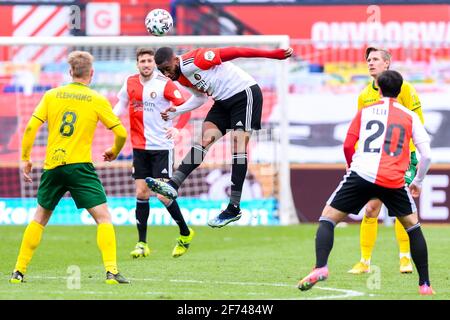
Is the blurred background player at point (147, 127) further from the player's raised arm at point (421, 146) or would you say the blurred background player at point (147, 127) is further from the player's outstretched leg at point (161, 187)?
the player's raised arm at point (421, 146)

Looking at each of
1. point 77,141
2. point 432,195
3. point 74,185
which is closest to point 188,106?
point 77,141

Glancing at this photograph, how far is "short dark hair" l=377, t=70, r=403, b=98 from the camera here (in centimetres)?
1005

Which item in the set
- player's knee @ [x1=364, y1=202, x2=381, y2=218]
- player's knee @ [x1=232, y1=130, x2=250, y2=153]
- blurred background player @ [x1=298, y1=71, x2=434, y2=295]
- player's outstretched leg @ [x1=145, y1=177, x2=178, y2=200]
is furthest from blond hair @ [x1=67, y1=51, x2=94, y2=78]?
player's knee @ [x1=364, y1=202, x2=381, y2=218]

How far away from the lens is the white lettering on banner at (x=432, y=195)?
2084 cm

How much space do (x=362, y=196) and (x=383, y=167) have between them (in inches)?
12.6

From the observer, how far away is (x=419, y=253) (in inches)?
400

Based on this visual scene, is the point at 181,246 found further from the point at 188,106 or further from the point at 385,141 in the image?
the point at 385,141

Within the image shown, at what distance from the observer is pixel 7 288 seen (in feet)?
34.6

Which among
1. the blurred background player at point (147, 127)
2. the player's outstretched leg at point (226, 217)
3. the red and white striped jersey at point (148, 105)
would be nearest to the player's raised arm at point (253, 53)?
the player's outstretched leg at point (226, 217)

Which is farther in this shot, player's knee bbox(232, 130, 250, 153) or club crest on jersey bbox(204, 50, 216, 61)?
player's knee bbox(232, 130, 250, 153)

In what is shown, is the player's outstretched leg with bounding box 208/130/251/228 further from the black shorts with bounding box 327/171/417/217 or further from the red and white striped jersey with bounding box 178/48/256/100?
the black shorts with bounding box 327/171/417/217

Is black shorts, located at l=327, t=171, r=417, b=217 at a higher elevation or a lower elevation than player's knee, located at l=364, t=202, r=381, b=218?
higher

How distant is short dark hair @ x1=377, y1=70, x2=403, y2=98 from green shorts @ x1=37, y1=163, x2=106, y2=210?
2.91m

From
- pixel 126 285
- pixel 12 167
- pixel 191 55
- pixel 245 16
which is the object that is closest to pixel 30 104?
pixel 12 167
